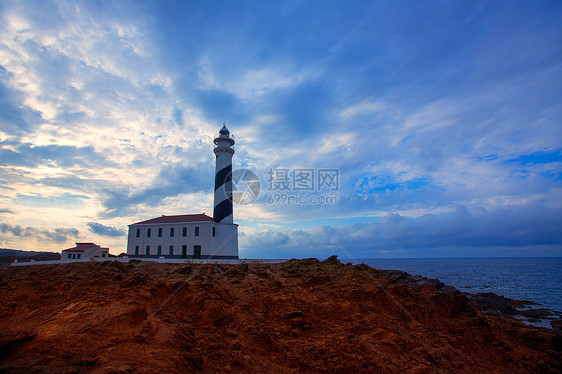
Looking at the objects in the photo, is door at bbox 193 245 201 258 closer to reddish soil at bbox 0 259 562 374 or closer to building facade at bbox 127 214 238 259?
building facade at bbox 127 214 238 259

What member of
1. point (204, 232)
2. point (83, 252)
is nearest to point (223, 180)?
point (204, 232)

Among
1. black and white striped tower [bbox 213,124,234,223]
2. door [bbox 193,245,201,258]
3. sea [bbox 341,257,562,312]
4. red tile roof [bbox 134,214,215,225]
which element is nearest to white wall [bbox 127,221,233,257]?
door [bbox 193,245,201,258]

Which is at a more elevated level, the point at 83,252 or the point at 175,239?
the point at 175,239

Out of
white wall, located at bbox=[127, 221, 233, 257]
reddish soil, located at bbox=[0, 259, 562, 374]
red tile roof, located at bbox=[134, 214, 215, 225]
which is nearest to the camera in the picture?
reddish soil, located at bbox=[0, 259, 562, 374]

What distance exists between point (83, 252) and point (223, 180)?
15.8 meters

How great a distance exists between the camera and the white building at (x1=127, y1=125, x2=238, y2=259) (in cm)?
2650

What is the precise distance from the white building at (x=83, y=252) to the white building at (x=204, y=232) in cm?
369

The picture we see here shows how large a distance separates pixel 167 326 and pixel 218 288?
347cm

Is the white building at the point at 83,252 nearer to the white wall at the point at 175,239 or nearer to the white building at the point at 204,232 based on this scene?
the white wall at the point at 175,239

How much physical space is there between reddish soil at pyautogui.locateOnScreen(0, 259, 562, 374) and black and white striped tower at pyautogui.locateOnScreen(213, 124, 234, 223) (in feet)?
42.1

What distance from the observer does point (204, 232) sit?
86.6 ft

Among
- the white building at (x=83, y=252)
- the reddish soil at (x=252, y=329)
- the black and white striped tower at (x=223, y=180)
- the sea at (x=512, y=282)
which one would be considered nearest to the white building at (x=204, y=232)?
the black and white striped tower at (x=223, y=180)

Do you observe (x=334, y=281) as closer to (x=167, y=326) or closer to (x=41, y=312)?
(x=167, y=326)

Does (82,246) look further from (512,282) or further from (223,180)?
(512,282)
